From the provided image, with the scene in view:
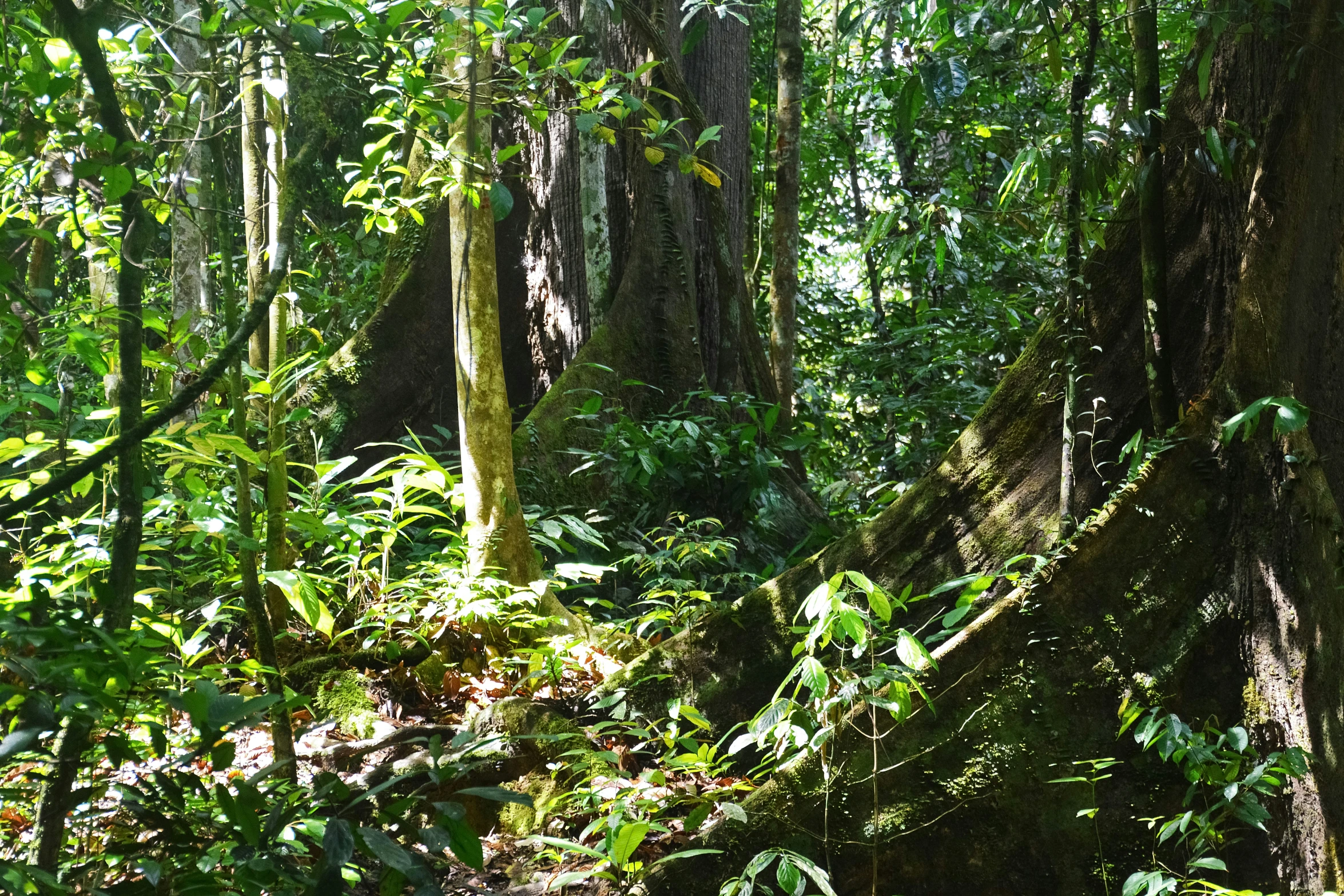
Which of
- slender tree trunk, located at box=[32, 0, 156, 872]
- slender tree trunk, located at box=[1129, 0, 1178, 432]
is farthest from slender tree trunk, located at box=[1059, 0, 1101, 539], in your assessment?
slender tree trunk, located at box=[32, 0, 156, 872]

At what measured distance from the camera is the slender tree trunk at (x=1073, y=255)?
110 inches

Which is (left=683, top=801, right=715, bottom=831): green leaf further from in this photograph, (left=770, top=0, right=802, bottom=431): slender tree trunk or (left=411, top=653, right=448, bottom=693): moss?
(left=770, top=0, right=802, bottom=431): slender tree trunk

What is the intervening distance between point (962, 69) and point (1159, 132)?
73 centimetres

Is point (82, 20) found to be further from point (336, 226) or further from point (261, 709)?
point (336, 226)

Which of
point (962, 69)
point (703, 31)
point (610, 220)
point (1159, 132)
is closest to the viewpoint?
point (962, 69)

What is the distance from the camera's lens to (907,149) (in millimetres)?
8781

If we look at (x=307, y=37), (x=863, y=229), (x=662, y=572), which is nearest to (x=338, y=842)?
(x=307, y=37)

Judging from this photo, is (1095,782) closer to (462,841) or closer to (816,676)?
(816,676)

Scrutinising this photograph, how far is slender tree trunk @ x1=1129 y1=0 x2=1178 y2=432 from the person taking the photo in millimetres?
2840

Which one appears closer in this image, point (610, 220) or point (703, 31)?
point (703, 31)

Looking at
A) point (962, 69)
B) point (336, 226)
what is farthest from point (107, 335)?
point (336, 226)

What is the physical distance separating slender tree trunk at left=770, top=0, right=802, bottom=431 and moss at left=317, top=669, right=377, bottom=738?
133 inches

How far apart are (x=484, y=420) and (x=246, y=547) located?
5.05 feet

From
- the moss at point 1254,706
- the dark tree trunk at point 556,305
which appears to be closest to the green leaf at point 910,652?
the moss at point 1254,706
